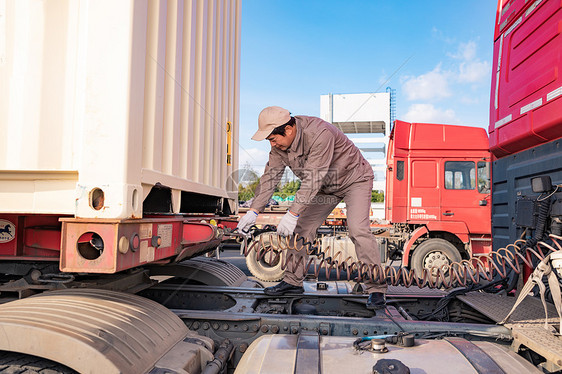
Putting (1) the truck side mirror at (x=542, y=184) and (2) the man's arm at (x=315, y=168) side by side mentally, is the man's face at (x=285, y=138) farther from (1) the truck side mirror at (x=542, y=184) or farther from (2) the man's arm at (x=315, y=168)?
(1) the truck side mirror at (x=542, y=184)

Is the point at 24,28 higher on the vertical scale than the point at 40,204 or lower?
higher

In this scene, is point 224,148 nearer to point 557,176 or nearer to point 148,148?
point 148,148

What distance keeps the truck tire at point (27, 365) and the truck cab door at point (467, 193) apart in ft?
25.2

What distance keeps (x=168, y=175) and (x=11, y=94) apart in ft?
2.95

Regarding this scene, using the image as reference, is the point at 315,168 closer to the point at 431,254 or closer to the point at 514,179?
the point at 514,179

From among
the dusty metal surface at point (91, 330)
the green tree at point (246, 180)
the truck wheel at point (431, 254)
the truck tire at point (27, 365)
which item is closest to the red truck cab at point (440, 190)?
the truck wheel at point (431, 254)

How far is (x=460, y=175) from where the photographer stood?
25.9 ft

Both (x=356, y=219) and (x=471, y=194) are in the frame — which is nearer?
(x=356, y=219)

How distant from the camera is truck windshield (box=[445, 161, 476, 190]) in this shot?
309 inches

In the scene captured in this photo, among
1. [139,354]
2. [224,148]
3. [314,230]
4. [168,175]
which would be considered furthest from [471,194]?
[139,354]

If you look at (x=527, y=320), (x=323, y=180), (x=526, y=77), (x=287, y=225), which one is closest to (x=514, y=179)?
(x=526, y=77)

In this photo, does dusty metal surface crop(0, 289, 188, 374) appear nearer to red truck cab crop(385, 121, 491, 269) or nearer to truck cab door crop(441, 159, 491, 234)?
red truck cab crop(385, 121, 491, 269)

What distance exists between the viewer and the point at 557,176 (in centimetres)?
242

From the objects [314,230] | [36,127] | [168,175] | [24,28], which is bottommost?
[314,230]
